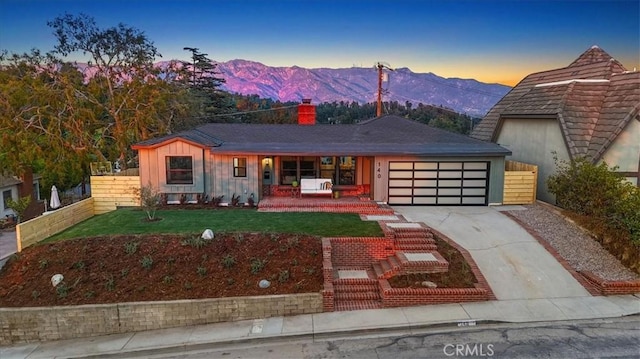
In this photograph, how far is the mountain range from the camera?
5766 centimetres

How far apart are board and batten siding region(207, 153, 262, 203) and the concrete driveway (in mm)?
6121

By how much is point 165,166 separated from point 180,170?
1.98ft

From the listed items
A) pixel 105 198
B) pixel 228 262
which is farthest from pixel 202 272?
pixel 105 198

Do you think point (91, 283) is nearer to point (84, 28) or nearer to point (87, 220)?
point (87, 220)

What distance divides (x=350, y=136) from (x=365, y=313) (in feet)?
35.8

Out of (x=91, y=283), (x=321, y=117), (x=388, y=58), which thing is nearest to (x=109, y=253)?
(x=91, y=283)

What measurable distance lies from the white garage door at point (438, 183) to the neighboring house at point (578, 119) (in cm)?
337

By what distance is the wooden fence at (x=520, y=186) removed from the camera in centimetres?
1712

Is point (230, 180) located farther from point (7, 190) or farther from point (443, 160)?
point (7, 190)

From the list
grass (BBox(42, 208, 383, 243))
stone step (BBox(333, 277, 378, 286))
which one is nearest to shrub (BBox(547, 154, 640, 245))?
grass (BBox(42, 208, 383, 243))

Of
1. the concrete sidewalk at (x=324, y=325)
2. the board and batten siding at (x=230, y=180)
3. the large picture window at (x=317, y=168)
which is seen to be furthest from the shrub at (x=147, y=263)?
the large picture window at (x=317, y=168)

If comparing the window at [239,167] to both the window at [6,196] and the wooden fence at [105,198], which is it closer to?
the wooden fence at [105,198]

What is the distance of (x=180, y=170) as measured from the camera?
671 inches

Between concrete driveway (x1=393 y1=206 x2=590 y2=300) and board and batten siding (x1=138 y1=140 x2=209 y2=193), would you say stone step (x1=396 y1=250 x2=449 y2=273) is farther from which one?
board and batten siding (x1=138 y1=140 x2=209 y2=193)
